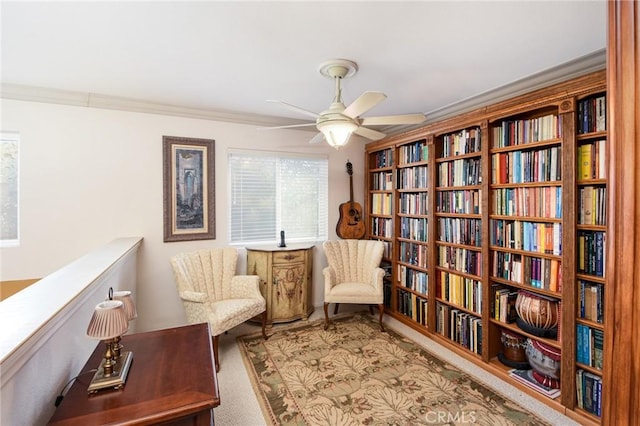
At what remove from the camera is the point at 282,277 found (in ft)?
10.9

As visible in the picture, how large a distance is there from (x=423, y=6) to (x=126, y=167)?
296 cm

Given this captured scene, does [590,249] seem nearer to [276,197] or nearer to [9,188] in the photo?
[276,197]

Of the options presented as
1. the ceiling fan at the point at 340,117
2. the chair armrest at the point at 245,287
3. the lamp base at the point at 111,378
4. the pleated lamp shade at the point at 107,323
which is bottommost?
the chair armrest at the point at 245,287

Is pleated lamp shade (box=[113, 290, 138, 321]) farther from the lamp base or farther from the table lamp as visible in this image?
the lamp base

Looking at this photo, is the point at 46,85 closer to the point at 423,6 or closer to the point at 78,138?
the point at 78,138

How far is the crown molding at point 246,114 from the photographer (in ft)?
7.07

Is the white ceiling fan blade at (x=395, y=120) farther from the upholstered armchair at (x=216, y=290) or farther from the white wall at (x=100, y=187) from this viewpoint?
the upholstered armchair at (x=216, y=290)

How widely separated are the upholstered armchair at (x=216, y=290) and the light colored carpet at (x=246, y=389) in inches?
7.7

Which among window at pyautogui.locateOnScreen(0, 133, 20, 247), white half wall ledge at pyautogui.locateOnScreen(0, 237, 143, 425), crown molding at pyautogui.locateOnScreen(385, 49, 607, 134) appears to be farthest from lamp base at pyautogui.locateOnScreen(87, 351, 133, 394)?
crown molding at pyautogui.locateOnScreen(385, 49, 607, 134)

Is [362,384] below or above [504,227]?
below

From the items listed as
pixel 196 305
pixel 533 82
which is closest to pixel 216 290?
pixel 196 305

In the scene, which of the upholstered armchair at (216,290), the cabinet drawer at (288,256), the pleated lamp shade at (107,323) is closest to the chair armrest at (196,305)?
the upholstered armchair at (216,290)

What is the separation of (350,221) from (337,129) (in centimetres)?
210

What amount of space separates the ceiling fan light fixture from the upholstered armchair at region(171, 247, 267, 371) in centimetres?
173
